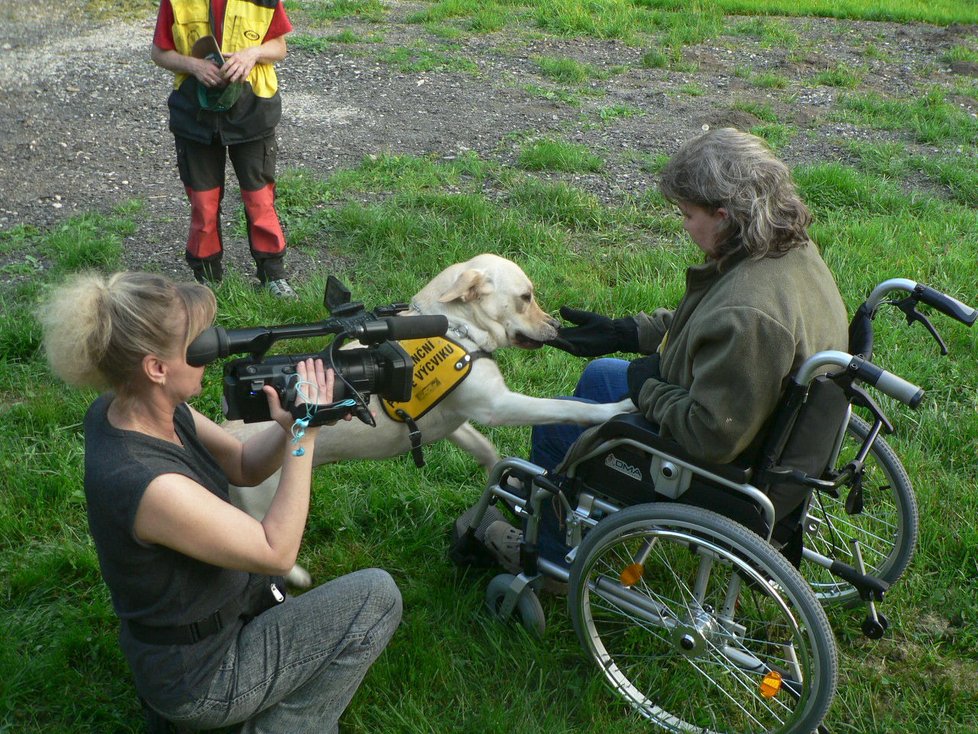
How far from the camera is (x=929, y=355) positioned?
5.04m

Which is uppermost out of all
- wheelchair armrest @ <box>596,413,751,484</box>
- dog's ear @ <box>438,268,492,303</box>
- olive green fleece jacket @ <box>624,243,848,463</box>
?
olive green fleece jacket @ <box>624,243,848,463</box>

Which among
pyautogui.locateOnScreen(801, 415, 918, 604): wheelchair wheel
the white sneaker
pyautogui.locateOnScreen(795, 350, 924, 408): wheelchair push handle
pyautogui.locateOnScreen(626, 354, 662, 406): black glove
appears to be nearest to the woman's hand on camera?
pyautogui.locateOnScreen(626, 354, 662, 406): black glove

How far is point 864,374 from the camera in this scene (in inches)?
94.2

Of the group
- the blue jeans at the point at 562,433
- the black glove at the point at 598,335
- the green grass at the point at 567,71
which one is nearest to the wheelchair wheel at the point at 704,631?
the blue jeans at the point at 562,433

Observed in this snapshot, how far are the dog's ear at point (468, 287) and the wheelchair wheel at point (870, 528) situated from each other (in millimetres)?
1503

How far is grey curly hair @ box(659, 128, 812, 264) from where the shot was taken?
8.88 feet

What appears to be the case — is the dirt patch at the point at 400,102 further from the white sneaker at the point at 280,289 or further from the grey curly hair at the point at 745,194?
the grey curly hair at the point at 745,194

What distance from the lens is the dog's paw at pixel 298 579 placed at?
3.61 metres

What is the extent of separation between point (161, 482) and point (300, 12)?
10456mm

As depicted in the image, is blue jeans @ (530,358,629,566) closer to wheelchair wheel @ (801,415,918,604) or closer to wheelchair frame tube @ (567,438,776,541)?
wheelchair frame tube @ (567,438,776,541)

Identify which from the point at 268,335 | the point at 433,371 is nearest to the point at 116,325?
the point at 268,335

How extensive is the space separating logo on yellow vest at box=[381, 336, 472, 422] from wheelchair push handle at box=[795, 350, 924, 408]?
1.39m

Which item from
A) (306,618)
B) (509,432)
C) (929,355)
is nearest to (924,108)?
(929,355)

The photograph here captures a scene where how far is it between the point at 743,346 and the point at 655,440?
42 centimetres
